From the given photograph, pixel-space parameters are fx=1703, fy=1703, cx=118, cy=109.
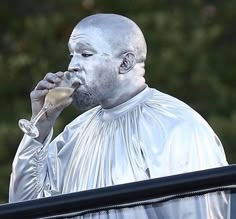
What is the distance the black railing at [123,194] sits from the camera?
21.6ft

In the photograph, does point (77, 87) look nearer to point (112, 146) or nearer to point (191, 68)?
point (112, 146)

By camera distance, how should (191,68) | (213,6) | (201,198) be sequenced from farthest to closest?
1. (213,6)
2. (191,68)
3. (201,198)

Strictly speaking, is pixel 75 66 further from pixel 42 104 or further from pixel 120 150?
pixel 120 150

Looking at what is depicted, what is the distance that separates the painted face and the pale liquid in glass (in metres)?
0.05

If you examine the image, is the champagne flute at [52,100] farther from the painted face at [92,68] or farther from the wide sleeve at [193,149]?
the wide sleeve at [193,149]

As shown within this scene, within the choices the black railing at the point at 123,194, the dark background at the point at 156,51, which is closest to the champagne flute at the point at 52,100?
the black railing at the point at 123,194

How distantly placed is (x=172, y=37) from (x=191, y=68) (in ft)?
1.37

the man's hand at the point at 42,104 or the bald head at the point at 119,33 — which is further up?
the bald head at the point at 119,33

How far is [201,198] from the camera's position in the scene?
6754 mm

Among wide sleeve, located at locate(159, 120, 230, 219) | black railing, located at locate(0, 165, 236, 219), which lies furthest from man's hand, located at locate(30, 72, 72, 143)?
black railing, located at locate(0, 165, 236, 219)

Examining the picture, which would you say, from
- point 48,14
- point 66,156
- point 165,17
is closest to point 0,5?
point 48,14

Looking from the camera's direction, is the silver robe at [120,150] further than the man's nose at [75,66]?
No

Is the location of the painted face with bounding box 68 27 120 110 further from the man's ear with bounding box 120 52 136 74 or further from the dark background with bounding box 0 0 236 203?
the dark background with bounding box 0 0 236 203

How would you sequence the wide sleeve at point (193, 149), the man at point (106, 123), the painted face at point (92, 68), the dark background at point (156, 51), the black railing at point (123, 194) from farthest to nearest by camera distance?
1. the dark background at point (156, 51)
2. the painted face at point (92, 68)
3. the man at point (106, 123)
4. the wide sleeve at point (193, 149)
5. the black railing at point (123, 194)
